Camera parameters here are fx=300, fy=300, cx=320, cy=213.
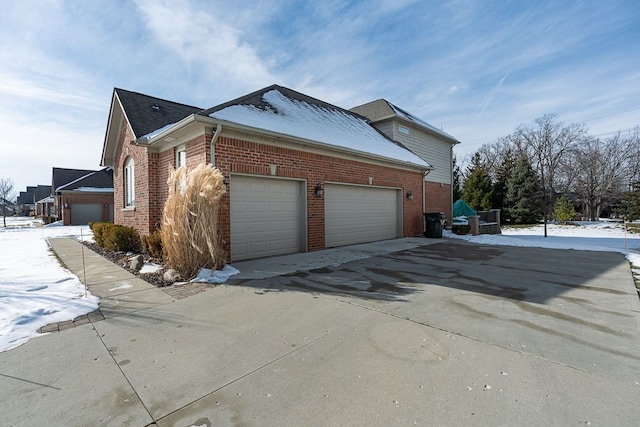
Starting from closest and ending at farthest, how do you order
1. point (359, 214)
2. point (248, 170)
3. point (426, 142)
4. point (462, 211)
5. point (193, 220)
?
point (193, 220) < point (248, 170) < point (359, 214) < point (426, 142) < point (462, 211)

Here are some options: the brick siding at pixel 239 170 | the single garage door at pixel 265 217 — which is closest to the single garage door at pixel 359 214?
the brick siding at pixel 239 170

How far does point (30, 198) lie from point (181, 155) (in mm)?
84366

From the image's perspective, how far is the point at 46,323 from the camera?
3740 mm

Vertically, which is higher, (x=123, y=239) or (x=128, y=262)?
(x=123, y=239)

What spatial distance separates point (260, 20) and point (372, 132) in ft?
23.9

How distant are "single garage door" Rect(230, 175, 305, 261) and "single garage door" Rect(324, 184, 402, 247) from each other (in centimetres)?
122

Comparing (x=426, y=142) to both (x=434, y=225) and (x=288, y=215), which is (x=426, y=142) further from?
(x=288, y=215)

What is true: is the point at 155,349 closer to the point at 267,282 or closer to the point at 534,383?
the point at 267,282

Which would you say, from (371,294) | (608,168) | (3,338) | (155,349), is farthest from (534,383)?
(608,168)

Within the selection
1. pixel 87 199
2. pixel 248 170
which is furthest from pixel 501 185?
pixel 87 199

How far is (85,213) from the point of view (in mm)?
Answer: 25891

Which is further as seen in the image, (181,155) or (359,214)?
(359,214)

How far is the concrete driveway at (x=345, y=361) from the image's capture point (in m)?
2.12

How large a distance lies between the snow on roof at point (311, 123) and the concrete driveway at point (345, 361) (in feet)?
15.0
